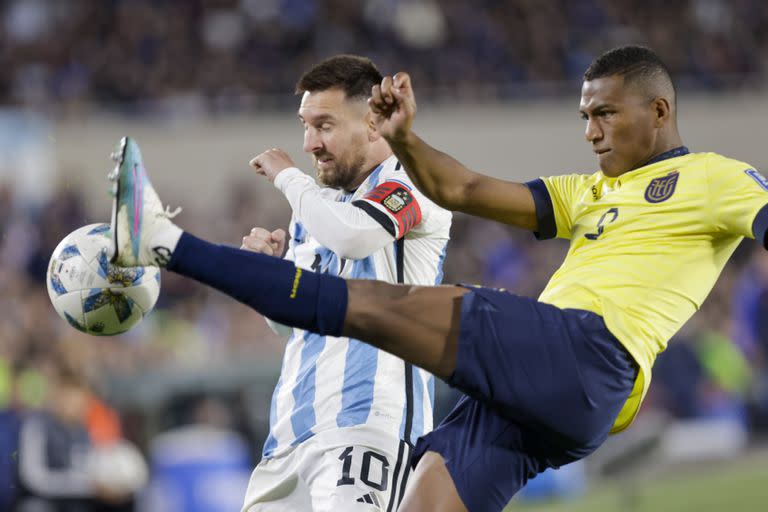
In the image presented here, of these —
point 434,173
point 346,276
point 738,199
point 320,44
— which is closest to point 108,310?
point 346,276

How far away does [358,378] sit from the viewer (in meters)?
4.68

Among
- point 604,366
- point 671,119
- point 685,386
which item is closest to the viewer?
point 604,366

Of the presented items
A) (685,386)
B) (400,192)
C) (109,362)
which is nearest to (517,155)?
(685,386)

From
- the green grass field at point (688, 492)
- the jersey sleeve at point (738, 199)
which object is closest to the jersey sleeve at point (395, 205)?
the jersey sleeve at point (738, 199)

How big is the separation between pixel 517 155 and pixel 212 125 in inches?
181

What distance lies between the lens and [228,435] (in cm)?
1054

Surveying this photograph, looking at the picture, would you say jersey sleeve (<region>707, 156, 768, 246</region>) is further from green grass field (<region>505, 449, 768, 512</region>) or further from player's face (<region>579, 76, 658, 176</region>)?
green grass field (<region>505, 449, 768, 512</region>)

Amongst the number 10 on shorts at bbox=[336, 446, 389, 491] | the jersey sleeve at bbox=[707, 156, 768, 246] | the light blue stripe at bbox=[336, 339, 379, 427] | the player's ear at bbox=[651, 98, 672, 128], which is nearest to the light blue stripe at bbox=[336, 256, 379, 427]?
the light blue stripe at bbox=[336, 339, 379, 427]

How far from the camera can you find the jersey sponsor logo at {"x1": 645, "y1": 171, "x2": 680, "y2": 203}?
4336mm

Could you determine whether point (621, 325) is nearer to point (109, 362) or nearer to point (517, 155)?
point (109, 362)

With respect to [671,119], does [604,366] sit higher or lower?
lower

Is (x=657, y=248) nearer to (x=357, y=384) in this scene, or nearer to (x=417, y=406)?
(x=417, y=406)

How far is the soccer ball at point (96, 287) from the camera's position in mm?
4625

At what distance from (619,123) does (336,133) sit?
1120 mm
